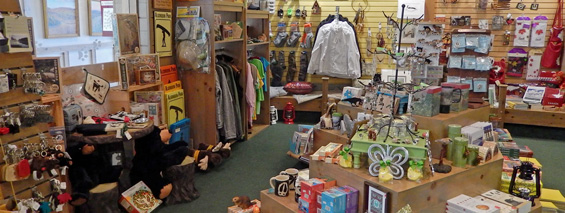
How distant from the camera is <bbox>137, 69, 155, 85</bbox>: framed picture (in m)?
4.20

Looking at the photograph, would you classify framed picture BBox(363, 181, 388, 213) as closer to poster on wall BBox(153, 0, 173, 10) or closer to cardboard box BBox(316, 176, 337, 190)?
cardboard box BBox(316, 176, 337, 190)

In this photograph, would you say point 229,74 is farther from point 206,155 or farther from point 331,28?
point 331,28

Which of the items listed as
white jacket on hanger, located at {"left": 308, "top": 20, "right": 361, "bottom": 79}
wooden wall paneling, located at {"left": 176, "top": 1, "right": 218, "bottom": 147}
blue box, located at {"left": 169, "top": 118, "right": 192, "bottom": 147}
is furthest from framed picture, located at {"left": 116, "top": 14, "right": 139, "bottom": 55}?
white jacket on hanger, located at {"left": 308, "top": 20, "right": 361, "bottom": 79}

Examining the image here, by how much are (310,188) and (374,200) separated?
0.34 metres

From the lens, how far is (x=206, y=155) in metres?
4.58

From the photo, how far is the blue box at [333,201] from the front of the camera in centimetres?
221

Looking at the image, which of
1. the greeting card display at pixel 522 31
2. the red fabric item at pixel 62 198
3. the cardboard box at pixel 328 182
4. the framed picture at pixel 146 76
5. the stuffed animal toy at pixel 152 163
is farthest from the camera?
the greeting card display at pixel 522 31

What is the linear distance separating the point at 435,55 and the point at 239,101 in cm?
250

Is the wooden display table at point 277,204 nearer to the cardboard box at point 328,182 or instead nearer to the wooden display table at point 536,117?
the cardboard box at point 328,182

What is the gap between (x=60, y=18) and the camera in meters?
5.28

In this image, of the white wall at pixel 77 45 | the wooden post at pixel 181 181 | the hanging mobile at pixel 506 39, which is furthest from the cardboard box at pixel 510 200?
the hanging mobile at pixel 506 39

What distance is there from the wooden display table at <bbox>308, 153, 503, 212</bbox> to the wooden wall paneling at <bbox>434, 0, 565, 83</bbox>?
4853 millimetres

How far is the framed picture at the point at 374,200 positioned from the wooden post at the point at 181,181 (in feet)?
6.53

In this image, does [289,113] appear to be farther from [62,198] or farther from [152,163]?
[62,198]
